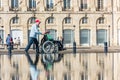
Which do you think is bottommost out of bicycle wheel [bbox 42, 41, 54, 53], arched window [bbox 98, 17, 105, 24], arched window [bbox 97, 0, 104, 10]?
bicycle wheel [bbox 42, 41, 54, 53]

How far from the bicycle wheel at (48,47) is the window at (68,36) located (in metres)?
41.9

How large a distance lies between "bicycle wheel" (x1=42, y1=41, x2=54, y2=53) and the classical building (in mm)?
41409

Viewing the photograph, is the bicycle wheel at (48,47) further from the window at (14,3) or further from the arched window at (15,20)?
the window at (14,3)

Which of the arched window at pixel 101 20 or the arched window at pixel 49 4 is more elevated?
the arched window at pixel 49 4

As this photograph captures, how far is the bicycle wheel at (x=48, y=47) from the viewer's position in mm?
22938

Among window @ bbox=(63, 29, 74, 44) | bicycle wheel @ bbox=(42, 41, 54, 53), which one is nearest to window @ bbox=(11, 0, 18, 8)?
window @ bbox=(63, 29, 74, 44)

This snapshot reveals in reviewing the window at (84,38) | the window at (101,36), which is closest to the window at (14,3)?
the window at (84,38)

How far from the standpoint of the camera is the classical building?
65.0 m

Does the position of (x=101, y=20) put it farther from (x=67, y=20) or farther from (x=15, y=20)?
(x=15, y=20)

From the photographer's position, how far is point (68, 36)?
65.5 m

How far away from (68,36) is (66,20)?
8.01 feet

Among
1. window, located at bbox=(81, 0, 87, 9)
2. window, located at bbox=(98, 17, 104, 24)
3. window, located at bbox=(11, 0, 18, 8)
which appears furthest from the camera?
window, located at bbox=(81, 0, 87, 9)

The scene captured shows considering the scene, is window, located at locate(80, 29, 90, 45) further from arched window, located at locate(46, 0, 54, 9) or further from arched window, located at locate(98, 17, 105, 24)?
arched window, located at locate(46, 0, 54, 9)

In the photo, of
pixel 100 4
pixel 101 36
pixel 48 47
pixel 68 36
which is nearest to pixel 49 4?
pixel 68 36
